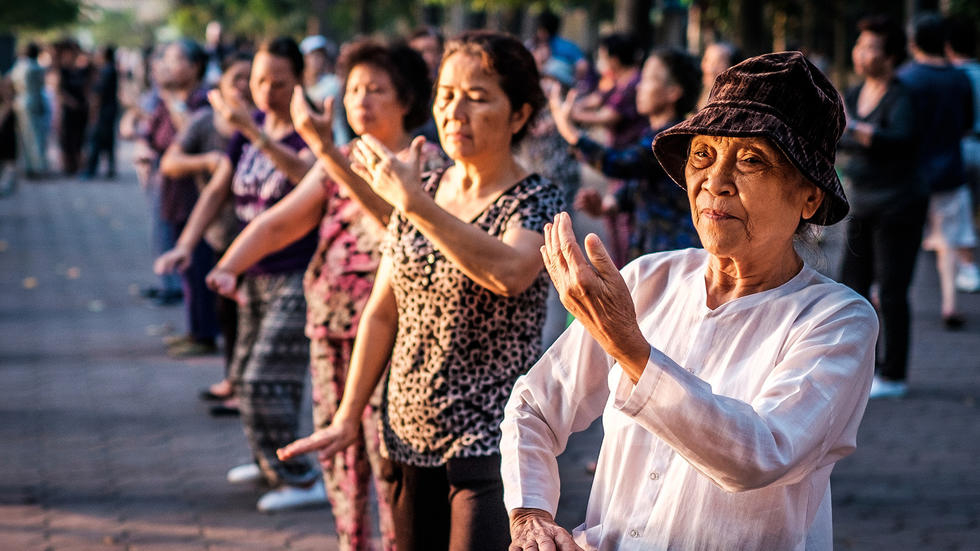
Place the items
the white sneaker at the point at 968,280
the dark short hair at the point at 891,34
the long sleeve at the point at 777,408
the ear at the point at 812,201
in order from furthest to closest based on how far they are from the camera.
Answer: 1. the white sneaker at the point at 968,280
2. the dark short hair at the point at 891,34
3. the ear at the point at 812,201
4. the long sleeve at the point at 777,408

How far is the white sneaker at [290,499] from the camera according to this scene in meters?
5.84

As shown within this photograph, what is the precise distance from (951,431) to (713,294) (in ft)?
17.6

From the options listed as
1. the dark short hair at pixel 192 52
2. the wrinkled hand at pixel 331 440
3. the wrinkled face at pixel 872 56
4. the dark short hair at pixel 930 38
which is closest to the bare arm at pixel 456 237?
the wrinkled hand at pixel 331 440

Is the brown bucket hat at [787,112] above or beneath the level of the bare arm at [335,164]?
above

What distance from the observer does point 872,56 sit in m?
7.54

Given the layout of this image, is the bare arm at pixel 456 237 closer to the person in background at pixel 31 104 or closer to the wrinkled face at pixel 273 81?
the wrinkled face at pixel 273 81

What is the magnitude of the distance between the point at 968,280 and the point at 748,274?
1017cm

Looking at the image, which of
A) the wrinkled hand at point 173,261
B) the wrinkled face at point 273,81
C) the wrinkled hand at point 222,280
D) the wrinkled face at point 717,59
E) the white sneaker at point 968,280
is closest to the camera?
the wrinkled hand at point 222,280

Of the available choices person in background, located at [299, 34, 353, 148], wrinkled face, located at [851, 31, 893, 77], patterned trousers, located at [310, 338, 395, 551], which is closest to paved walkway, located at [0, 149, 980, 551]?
patterned trousers, located at [310, 338, 395, 551]

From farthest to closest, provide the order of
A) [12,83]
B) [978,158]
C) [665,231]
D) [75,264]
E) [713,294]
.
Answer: [12,83], [75,264], [978,158], [665,231], [713,294]

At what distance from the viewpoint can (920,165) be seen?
779cm

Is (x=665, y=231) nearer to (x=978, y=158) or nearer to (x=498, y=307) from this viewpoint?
(x=498, y=307)

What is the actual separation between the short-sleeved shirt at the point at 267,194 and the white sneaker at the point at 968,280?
771 centimetres

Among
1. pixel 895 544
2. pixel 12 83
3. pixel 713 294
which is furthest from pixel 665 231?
pixel 12 83
